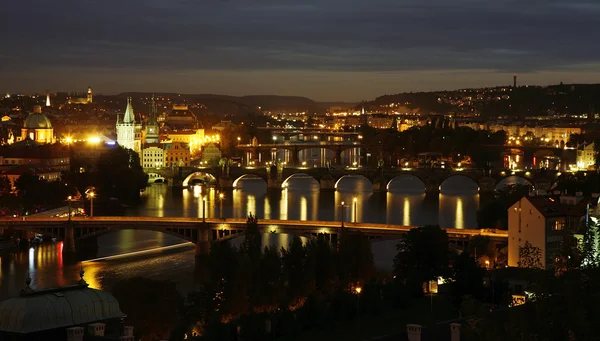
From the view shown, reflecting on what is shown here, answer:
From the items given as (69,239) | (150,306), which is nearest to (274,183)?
(69,239)

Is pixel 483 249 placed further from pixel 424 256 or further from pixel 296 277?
pixel 296 277

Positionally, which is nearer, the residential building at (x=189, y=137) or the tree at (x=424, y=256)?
the tree at (x=424, y=256)

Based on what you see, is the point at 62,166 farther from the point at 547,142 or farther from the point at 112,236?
the point at 547,142

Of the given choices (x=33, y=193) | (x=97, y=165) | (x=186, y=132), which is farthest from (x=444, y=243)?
(x=186, y=132)

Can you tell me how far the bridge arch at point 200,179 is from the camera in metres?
45.4

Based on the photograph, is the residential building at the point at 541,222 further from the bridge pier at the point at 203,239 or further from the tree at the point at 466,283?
the bridge pier at the point at 203,239

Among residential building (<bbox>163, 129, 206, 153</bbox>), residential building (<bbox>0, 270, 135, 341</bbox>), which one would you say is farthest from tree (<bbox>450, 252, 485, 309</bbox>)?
residential building (<bbox>163, 129, 206, 153</bbox>)

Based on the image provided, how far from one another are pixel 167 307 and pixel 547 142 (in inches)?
2304

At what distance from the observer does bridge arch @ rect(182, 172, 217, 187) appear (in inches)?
1787

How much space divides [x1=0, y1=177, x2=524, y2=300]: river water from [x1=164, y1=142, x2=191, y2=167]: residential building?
188 inches

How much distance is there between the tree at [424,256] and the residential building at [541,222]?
1.12 m

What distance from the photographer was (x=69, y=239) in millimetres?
25688

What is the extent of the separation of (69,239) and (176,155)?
2795 centimetres

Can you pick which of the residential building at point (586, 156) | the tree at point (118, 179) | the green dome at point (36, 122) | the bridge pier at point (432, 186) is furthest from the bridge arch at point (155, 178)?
the residential building at point (586, 156)
